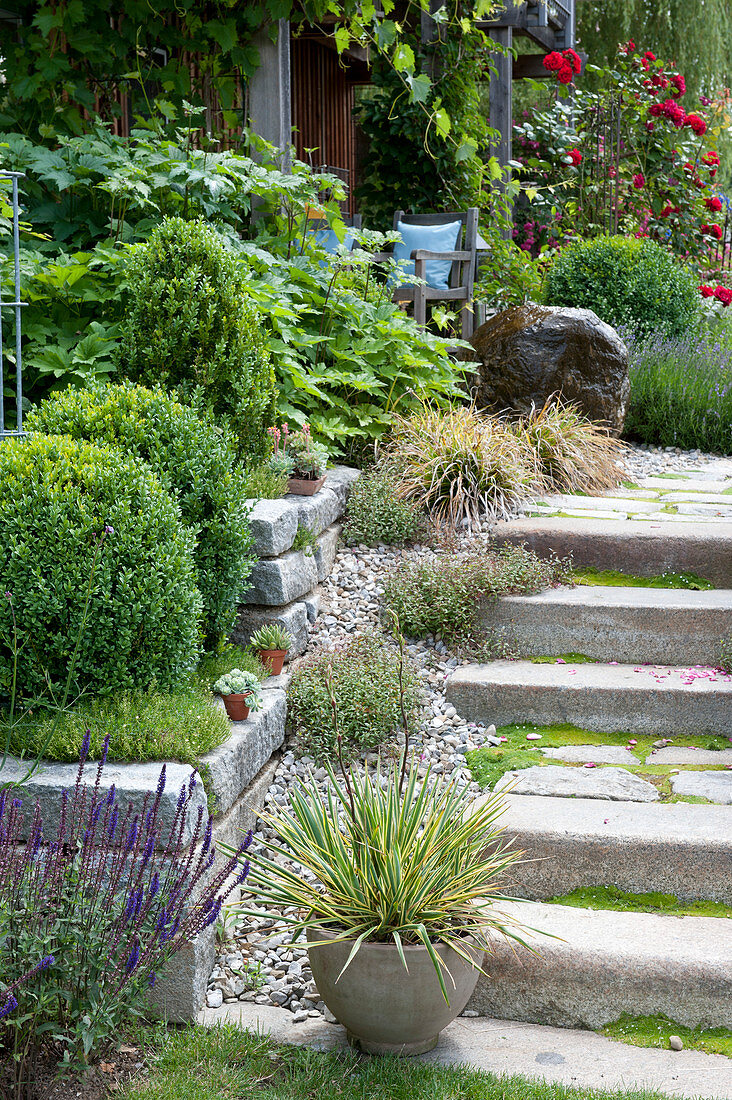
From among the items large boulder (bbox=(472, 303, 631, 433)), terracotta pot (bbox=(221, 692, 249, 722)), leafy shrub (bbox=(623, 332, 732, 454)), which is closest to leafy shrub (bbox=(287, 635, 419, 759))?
terracotta pot (bbox=(221, 692, 249, 722))

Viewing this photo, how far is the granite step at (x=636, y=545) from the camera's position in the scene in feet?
13.9

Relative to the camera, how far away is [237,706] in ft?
9.69

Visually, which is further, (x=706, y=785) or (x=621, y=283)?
(x=621, y=283)

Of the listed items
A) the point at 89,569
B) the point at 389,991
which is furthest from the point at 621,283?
the point at 389,991

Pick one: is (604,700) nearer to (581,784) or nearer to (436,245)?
(581,784)

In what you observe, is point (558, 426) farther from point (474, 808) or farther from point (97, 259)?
point (474, 808)

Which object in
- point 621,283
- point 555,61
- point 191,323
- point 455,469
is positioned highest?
point 555,61

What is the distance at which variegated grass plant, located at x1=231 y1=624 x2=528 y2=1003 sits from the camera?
219 centimetres

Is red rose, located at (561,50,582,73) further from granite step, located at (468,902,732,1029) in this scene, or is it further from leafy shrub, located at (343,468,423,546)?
granite step, located at (468,902,732,1029)

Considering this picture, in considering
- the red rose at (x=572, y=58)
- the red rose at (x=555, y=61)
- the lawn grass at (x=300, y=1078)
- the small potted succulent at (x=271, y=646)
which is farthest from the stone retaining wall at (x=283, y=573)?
the red rose at (x=572, y=58)

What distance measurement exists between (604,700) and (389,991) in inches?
62.0

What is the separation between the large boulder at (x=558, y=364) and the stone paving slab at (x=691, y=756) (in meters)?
2.87

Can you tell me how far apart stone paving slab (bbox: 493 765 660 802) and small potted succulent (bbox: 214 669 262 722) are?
0.76 m

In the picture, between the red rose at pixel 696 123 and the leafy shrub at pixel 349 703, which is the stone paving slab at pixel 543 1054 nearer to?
the leafy shrub at pixel 349 703
